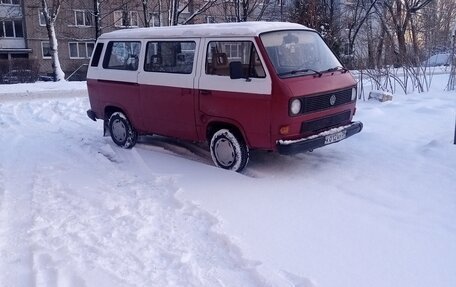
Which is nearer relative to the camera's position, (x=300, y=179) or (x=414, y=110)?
(x=300, y=179)

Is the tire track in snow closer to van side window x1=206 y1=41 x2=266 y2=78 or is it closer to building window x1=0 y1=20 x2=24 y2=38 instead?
van side window x1=206 y1=41 x2=266 y2=78

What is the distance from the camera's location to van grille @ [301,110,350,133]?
20.8 ft

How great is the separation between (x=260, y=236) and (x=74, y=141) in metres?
5.57

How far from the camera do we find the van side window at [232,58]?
631 cm

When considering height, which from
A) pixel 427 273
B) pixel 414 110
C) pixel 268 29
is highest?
pixel 268 29

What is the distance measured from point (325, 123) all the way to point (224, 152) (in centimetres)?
150

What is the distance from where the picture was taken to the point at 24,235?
477 cm

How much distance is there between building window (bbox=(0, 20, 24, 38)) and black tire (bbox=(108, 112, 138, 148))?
1732 inches

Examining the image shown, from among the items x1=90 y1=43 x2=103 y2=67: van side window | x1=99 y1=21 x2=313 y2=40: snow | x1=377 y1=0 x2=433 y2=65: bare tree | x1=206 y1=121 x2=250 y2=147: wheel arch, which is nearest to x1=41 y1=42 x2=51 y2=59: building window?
x1=377 y1=0 x2=433 y2=65: bare tree

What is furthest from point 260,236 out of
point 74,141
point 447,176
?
point 74,141

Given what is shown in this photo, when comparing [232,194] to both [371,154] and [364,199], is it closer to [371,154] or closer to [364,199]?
[364,199]

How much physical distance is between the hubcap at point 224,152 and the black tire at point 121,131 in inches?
83.1

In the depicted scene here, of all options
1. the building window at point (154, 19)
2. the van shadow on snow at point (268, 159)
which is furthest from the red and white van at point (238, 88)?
the building window at point (154, 19)

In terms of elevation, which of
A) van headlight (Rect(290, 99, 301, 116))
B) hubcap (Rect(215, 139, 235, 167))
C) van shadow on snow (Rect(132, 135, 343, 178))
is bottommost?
van shadow on snow (Rect(132, 135, 343, 178))
